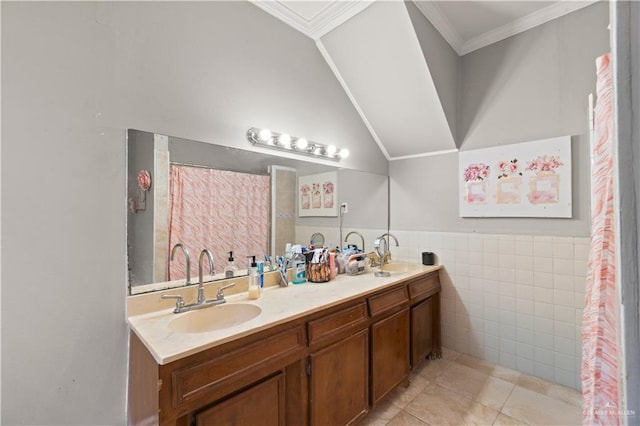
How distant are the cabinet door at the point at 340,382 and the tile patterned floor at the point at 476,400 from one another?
0.88 feet

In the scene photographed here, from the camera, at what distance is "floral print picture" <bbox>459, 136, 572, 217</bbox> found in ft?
6.88

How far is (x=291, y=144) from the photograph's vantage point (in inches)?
84.4

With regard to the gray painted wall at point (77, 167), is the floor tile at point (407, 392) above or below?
below

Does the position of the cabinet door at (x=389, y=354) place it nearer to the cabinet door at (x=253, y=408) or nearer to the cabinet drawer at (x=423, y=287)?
the cabinet drawer at (x=423, y=287)

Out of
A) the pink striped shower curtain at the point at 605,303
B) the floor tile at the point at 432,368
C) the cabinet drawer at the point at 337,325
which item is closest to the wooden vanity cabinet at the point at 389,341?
the cabinet drawer at the point at 337,325

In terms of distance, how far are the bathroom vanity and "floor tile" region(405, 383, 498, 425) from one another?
0.17 meters

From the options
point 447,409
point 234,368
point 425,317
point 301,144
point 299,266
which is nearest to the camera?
point 234,368

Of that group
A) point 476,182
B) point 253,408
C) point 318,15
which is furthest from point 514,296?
point 318,15

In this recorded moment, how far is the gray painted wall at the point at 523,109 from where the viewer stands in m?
2.02

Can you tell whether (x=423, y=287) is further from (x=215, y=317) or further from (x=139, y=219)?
(x=139, y=219)

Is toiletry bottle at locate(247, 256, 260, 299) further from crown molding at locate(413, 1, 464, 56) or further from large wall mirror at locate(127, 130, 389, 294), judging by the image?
crown molding at locate(413, 1, 464, 56)

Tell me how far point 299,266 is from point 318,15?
1849 mm

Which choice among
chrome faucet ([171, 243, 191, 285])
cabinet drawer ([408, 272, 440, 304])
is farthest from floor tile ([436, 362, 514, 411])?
chrome faucet ([171, 243, 191, 285])

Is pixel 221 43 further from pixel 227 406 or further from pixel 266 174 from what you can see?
pixel 227 406
